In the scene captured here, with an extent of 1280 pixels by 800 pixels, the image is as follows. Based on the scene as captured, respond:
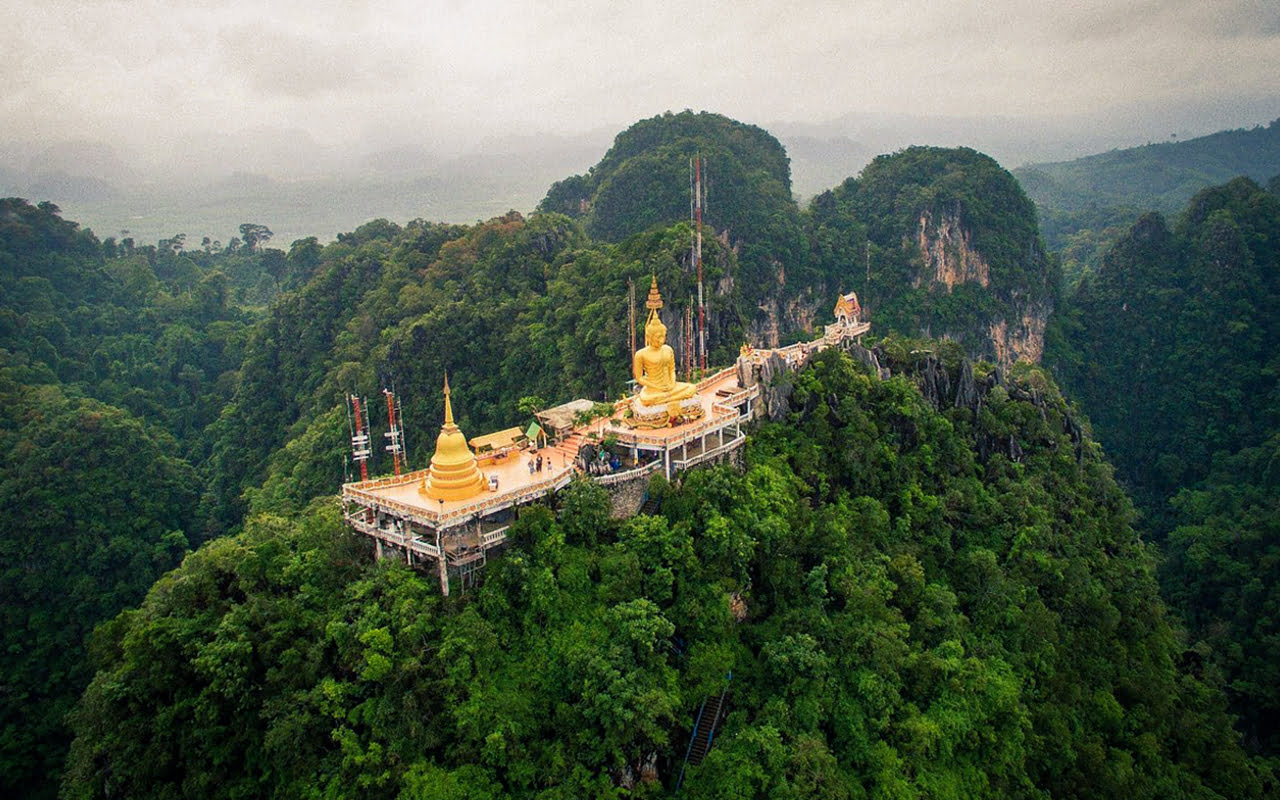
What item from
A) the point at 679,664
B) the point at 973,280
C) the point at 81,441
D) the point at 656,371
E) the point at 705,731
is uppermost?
the point at 973,280

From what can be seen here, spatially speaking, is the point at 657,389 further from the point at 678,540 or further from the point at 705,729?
the point at 705,729

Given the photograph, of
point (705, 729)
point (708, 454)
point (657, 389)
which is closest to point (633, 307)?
point (657, 389)

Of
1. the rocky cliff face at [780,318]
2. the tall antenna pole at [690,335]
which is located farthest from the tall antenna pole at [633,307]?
the rocky cliff face at [780,318]

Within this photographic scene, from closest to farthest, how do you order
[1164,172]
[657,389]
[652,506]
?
[652,506] → [657,389] → [1164,172]

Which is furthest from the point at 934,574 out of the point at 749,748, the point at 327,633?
the point at 327,633

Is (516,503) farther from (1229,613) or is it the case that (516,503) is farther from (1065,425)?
(1229,613)

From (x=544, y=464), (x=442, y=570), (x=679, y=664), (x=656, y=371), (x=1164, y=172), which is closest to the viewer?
(x=442, y=570)

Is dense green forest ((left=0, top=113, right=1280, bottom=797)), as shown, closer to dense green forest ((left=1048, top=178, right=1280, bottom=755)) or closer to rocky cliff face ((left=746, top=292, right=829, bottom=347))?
dense green forest ((left=1048, top=178, right=1280, bottom=755))
